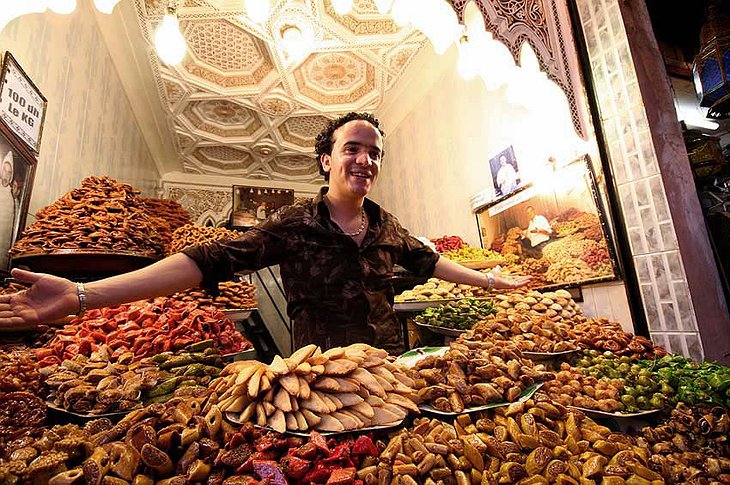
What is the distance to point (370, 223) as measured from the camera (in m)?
2.12

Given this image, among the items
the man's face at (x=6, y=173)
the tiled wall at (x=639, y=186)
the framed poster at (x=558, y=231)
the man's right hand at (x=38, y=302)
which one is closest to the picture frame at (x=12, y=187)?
the man's face at (x=6, y=173)

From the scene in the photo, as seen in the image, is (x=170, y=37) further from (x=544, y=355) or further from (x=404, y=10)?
(x=544, y=355)

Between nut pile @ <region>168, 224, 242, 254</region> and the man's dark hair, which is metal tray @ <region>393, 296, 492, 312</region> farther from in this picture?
nut pile @ <region>168, 224, 242, 254</region>

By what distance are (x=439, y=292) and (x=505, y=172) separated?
1.84 metres

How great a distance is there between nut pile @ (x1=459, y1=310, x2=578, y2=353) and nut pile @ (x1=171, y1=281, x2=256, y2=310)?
6.41 feet

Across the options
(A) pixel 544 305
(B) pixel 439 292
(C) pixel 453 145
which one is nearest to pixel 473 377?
(A) pixel 544 305

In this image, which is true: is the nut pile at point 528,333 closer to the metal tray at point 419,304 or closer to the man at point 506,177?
the metal tray at point 419,304

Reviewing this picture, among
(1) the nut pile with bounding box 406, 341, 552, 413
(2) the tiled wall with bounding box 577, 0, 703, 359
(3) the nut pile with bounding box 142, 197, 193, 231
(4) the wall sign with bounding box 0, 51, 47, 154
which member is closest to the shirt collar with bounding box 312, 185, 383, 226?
(1) the nut pile with bounding box 406, 341, 552, 413

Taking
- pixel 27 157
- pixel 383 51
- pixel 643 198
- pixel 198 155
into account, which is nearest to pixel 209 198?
pixel 198 155

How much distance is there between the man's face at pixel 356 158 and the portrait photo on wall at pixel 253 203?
27.1 ft

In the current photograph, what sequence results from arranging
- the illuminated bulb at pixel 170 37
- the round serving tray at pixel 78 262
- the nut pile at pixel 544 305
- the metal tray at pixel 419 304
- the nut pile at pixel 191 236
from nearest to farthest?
the round serving tray at pixel 78 262, the nut pile at pixel 544 305, the metal tray at pixel 419 304, the nut pile at pixel 191 236, the illuminated bulb at pixel 170 37

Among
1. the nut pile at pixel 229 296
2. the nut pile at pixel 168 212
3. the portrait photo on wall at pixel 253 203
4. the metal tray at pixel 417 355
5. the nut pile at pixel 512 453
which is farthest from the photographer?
the portrait photo on wall at pixel 253 203

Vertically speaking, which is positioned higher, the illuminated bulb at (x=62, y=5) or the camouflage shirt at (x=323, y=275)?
the illuminated bulb at (x=62, y=5)

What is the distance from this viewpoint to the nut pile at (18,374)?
127 centimetres
